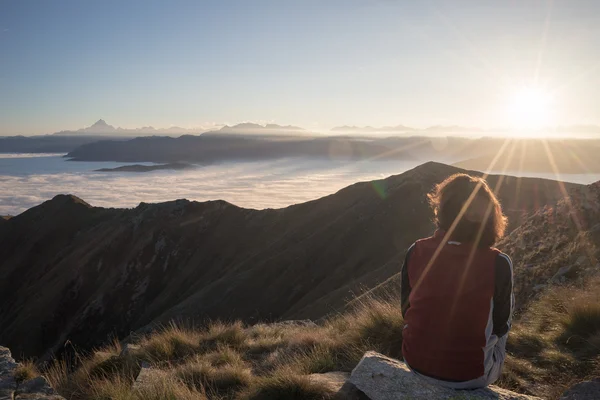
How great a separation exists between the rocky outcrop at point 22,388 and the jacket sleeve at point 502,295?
16.3 feet

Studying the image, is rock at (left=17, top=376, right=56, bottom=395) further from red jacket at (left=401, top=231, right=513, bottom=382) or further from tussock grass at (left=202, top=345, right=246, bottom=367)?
red jacket at (left=401, top=231, right=513, bottom=382)

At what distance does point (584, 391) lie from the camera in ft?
13.1

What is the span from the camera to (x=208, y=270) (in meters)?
63.6

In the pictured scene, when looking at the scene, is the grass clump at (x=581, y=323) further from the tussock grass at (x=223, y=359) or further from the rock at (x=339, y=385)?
the tussock grass at (x=223, y=359)

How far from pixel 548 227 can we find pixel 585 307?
4836 millimetres

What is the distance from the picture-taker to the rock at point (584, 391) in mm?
3932

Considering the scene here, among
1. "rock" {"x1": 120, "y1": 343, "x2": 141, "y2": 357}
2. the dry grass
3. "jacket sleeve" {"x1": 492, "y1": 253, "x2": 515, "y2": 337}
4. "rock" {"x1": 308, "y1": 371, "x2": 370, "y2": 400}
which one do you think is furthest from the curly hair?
"rock" {"x1": 120, "y1": 343, "x2": 141, "y2": 357}

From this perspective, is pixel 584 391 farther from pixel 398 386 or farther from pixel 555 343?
pixel 555 343

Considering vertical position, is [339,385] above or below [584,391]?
below

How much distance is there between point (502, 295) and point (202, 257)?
215 ft

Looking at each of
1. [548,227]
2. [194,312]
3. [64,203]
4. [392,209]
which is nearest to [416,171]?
[392,209]

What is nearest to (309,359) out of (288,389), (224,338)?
(288,389)

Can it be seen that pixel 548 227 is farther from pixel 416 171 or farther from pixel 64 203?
pixel 64 203

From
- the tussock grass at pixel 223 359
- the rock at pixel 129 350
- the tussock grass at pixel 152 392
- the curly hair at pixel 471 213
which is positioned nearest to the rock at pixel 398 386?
the curly hair at pixel 471 213
